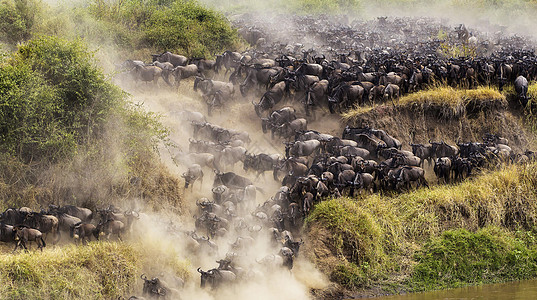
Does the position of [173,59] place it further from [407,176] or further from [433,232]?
[433,232]

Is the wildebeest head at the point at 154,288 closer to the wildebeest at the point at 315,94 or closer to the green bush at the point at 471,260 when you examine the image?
the green bush at the point at 471,260

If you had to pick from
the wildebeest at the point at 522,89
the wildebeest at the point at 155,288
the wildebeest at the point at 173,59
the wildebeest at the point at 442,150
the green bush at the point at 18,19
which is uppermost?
the green bush at the point at 18,19

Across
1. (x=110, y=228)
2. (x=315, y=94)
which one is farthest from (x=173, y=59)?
(x=110, y=228)

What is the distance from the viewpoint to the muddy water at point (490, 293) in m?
13.0

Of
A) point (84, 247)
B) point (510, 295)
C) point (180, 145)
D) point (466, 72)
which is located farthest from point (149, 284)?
point (466, 72)

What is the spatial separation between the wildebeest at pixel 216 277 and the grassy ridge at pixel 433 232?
94.1 inches

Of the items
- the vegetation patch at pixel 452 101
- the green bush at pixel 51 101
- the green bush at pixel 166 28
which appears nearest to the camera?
the green bush at pixel 51 101

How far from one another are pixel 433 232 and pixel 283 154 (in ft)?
16.7

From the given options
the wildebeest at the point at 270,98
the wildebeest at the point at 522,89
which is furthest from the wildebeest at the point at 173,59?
the wildebeest at the point at 522,89

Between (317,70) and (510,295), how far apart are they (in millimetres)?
9995

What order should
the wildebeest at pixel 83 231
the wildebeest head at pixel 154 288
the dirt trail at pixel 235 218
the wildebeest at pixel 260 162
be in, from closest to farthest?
the wildebeest head at pixel 154 288 → the dirt trail at pixel 235 218 → the wildebeest at pixel 83 231 → the wildebeest at pixel 260 162

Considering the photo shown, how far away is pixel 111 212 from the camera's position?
13695mm

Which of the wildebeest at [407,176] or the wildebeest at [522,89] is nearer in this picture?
the wildebeest at [407,176]

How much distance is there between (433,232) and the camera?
598 inches
